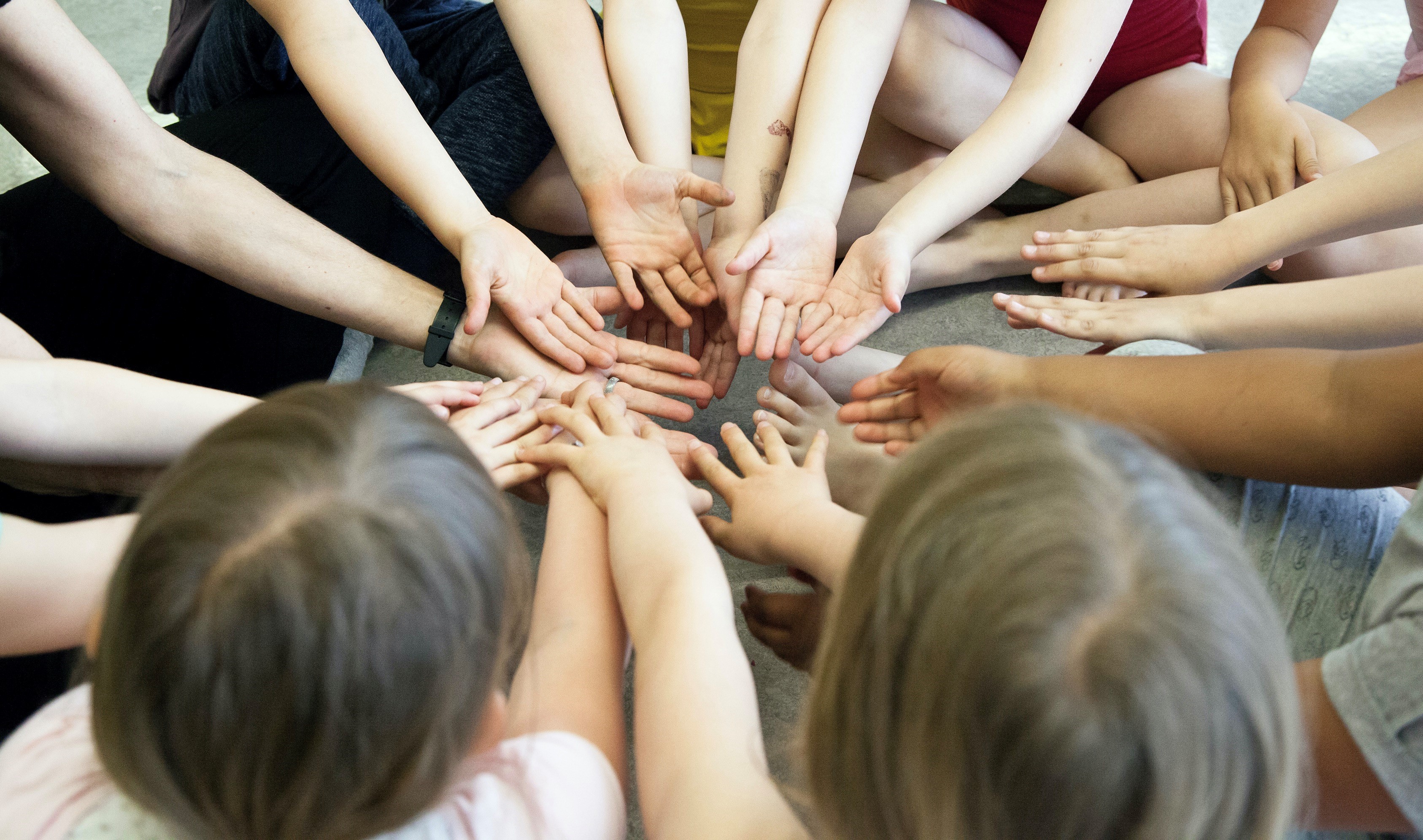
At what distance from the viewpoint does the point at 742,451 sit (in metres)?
0.90

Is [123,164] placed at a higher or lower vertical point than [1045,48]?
lower

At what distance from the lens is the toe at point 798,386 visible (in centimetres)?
101

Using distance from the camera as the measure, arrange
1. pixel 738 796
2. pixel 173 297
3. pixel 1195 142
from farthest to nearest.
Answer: pixel 1195 142
pixel 173 297
pixel 738 796

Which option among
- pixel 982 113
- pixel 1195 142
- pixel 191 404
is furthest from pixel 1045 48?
pixel 191 404

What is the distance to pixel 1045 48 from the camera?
41.9 inches

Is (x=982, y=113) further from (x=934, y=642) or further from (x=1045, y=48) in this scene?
(x=934, y=642)

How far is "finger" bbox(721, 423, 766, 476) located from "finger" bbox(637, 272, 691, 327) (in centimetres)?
17

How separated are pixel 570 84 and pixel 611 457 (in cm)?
57

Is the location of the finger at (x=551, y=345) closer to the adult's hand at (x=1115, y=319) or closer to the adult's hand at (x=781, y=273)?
the adult's hand at (x=781, y=273)

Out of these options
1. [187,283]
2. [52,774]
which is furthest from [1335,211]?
[187,283]

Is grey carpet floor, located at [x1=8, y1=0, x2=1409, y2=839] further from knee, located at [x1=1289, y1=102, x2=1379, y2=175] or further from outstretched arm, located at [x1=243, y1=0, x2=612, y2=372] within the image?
knee, located at [x1=1289, y1=102, x2=1379, y2=175]

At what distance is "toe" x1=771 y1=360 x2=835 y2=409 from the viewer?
101 centimetres

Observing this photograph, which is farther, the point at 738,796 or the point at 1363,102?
the point at 1363,102

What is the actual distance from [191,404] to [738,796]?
25.8 inches
